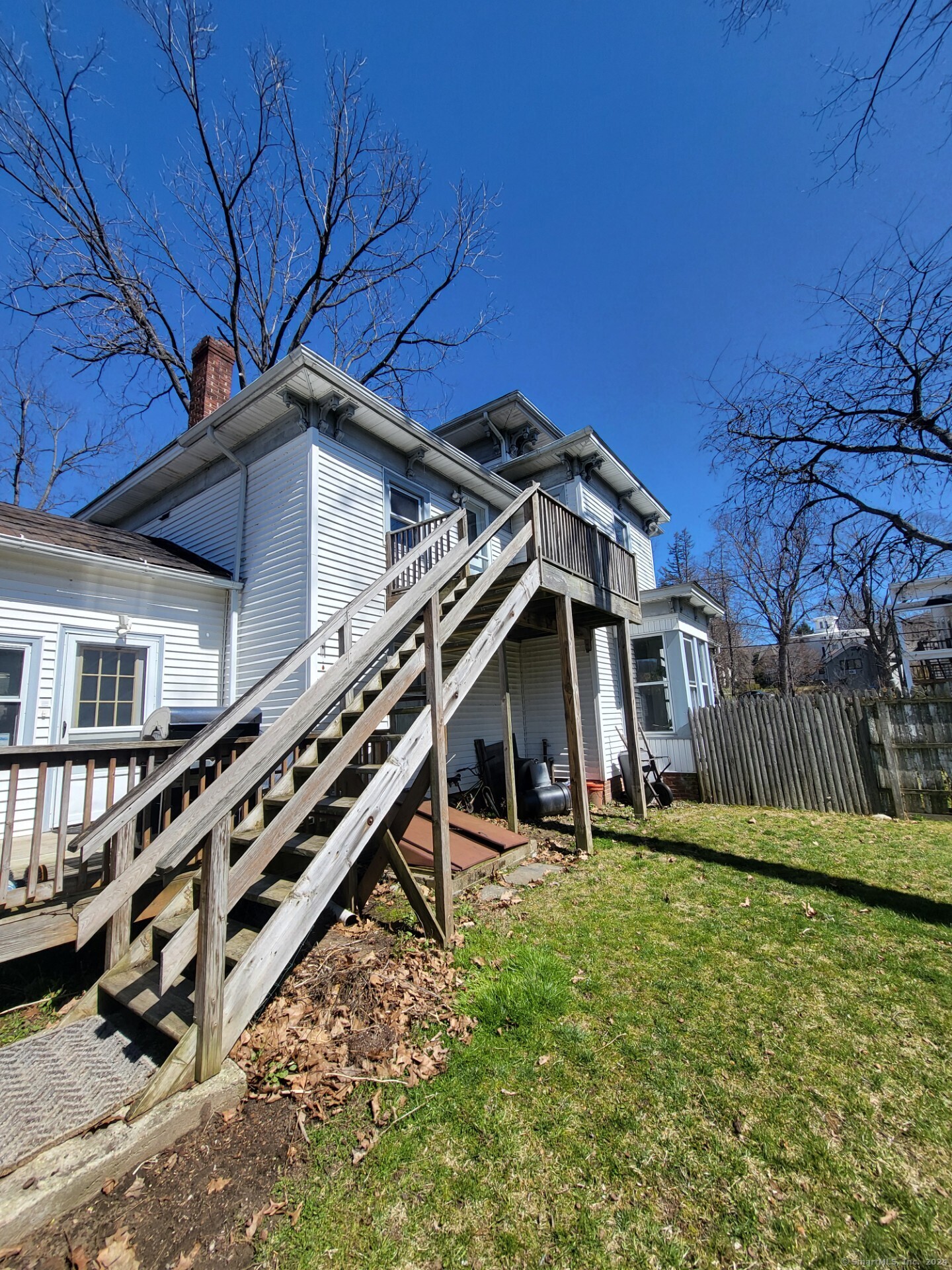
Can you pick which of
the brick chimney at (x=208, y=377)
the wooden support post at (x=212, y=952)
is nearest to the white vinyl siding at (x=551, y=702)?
the brick chimney at (x=208, y=377)

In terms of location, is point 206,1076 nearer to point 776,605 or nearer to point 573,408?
point 573,408

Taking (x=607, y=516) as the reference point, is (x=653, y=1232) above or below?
below

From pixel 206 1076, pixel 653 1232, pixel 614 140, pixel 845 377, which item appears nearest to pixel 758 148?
pixel 845 377

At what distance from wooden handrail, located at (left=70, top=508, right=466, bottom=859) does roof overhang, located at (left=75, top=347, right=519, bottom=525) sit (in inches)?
165

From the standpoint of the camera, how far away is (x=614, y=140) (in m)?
8.09

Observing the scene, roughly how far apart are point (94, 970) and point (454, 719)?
6.50 m

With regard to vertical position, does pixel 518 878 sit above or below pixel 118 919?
below

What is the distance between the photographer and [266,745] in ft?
9.13

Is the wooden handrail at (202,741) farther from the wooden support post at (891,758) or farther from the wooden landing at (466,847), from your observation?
the wooden support post at (891,758)

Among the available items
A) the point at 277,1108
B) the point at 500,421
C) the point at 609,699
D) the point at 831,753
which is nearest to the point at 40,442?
the point at 500,421

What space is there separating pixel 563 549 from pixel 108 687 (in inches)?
270

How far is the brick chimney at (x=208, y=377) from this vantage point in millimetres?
10047

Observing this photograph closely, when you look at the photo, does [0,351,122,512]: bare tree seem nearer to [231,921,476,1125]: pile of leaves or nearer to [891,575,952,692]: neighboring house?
[231,921,476,1125]: pile of leaves

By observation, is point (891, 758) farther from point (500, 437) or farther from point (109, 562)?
point (109, 562)
